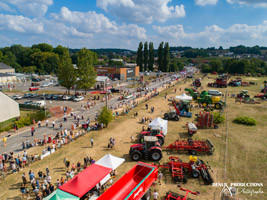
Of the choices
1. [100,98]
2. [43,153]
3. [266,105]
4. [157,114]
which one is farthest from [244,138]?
[100,98]

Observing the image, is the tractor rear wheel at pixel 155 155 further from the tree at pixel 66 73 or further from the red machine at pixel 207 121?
the tree at pixel 66 73

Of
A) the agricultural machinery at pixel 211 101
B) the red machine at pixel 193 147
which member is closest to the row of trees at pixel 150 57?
the agricultural machinery at pixel 211 101

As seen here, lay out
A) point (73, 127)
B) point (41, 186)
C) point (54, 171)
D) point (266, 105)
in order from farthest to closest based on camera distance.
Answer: point (266, 105), point (73, 127), point (54, 171), point (41, 186)

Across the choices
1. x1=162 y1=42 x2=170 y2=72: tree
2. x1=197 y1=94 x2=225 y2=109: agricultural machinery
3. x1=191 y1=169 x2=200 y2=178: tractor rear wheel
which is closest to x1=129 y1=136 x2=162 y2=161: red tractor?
x1=191 y1=169 x2=200 y2=178: tractor rear wheel

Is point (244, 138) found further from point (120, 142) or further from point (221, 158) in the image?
point (120, 142)

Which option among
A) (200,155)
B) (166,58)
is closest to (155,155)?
(200,155)

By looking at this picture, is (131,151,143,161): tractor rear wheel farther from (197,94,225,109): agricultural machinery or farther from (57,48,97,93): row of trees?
(57,48,97,93): row of trees

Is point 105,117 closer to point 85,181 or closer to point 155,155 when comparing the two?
point 155,155

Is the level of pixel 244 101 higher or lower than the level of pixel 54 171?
higher
